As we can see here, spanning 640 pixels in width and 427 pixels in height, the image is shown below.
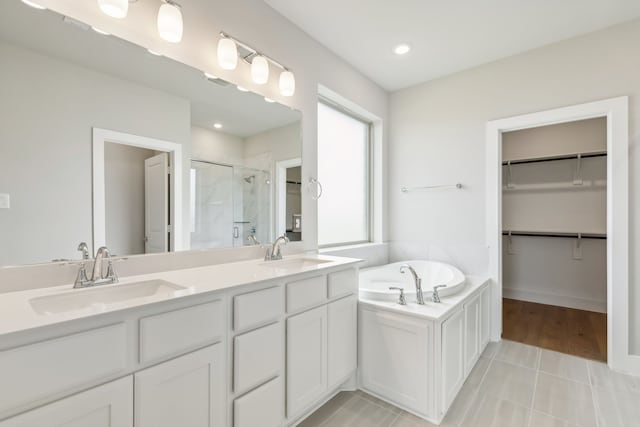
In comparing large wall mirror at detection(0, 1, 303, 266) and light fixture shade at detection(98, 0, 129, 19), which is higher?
light fixture shade at detection(98, 0, 129, 19)

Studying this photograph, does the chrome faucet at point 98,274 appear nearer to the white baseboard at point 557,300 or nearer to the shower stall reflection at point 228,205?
the shower stall reflection at point 228,205

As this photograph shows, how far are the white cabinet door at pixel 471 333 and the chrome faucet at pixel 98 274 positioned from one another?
219 cm

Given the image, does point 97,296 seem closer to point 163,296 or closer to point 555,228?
point 163,296

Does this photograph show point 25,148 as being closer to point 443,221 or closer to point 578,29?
point 443,221

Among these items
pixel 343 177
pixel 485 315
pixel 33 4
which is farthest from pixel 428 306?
pixel 33 4

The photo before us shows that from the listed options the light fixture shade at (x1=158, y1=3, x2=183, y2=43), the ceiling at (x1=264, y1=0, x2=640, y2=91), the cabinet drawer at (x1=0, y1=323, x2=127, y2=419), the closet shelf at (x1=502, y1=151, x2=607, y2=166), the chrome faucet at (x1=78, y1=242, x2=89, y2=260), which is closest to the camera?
the cabinet drawer at (x1=0, y1=323, x2=127, y2=419)

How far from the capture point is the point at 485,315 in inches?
108

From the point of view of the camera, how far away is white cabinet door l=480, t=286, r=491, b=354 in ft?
8.60

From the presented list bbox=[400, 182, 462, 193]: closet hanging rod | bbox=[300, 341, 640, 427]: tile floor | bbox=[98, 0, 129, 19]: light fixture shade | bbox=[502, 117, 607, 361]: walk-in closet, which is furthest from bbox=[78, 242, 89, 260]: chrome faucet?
bbox=[502, 117, 607, 361]: walk-in closet

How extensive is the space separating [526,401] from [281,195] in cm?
213

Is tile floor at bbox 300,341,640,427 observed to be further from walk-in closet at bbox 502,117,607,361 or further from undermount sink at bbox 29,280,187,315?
undermount sink at bbox 29,280,187,315

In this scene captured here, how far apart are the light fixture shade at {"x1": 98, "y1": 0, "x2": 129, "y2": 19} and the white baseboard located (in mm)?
4861

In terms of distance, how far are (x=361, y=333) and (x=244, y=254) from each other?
0.97 meters

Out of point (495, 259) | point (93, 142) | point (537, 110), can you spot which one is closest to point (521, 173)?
point (537, 110)
